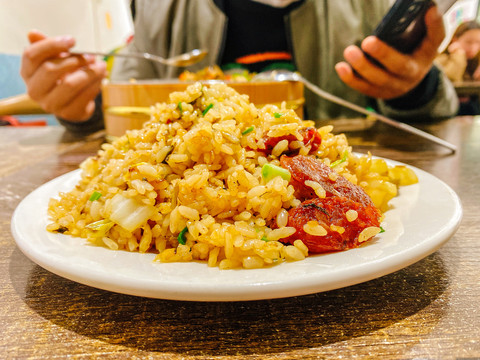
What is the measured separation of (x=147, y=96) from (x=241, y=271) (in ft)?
4.93

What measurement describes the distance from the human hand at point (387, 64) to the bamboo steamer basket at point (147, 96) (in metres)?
0.37

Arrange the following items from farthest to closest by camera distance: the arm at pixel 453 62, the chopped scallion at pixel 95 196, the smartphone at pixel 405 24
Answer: the arm at pixel 453 62 → the smartphone at pixel 405 24 → the chopped scallion at pixel 95 196

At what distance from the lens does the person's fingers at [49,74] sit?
98.9 inches

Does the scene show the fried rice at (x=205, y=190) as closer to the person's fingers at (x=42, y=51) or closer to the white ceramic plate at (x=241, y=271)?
the white ceramic plate at (x=241, y=271)

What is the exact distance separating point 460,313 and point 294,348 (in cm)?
29

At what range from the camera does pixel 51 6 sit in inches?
289

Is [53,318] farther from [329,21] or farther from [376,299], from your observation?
[329,21]

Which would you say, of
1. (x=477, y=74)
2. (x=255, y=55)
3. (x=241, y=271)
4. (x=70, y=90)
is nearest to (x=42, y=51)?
(x=70, y=90)

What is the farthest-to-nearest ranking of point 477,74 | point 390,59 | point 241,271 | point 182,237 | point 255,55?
1. point 477,74
2. point 255,55
3. point 390,59
4. point 182,237
5. point 241,271

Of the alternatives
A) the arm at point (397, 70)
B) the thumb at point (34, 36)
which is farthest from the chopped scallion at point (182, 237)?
the thumb at point (34, 36)

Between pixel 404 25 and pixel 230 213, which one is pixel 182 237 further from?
pixel 404 25

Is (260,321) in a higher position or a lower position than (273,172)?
lower

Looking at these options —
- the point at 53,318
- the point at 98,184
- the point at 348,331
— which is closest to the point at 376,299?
the point at 348,331

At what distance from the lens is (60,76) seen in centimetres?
259
